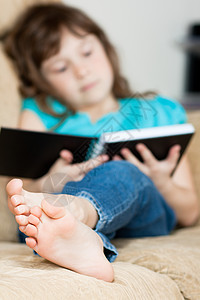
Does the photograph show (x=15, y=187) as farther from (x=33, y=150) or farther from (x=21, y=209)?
(x=33, y=150)

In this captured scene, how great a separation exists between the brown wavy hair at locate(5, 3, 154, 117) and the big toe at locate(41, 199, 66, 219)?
718mm

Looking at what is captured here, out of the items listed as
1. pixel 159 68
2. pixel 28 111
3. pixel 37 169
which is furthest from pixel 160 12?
pixel 37 169

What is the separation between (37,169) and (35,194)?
0.41 metres

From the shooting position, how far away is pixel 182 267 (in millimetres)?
730

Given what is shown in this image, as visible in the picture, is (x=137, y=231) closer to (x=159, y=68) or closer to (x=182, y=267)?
(x=182, y=267)

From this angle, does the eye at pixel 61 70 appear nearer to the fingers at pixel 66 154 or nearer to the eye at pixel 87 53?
the eye at pixel 87 53

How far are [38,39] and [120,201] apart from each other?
2.40 feet

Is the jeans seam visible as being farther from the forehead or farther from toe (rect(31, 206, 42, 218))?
the forehead

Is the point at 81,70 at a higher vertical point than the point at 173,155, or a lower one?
higher

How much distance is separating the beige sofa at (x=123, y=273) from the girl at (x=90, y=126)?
0.12 ft

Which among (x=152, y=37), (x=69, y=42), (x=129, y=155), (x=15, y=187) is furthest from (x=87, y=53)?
(x=152, y=37)

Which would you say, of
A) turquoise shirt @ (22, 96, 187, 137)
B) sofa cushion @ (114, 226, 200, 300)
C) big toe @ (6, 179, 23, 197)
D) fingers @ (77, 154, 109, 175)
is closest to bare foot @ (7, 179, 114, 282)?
big toe @ (6, 179, 23, 197)

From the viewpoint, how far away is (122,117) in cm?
124

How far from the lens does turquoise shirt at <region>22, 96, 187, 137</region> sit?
121cm
